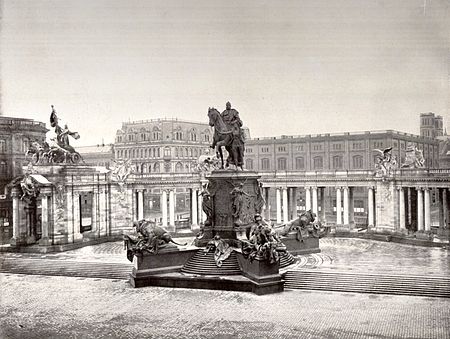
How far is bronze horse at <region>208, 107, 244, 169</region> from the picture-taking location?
→ 90.6 feet

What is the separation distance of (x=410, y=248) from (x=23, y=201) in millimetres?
30055

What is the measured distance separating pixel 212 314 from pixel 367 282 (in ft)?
26.7

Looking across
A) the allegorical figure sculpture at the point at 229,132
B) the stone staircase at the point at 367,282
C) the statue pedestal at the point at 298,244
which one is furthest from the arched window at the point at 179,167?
the stone staircase at the point at 367,282

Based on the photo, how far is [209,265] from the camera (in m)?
24.7

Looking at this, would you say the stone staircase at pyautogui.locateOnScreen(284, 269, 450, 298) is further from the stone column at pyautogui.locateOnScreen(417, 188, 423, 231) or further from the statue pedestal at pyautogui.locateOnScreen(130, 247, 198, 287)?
the stone column at pyautogui.locateOnScreen(417, 188, 423, 231)

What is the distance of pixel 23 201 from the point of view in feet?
122

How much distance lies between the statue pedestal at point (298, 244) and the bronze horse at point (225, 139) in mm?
6540

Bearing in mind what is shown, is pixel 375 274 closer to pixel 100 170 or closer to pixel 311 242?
pixel 311 242

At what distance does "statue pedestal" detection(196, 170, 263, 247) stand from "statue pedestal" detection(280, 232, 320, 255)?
428 cm

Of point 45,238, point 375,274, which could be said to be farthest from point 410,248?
point 45,238

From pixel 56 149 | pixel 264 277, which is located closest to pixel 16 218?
pixel 56 149

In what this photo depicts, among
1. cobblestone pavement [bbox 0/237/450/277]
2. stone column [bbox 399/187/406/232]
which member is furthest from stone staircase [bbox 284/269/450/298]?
stone column [bbox 399/187/406/232]

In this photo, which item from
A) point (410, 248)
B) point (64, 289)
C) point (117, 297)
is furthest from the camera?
point (410, 248)

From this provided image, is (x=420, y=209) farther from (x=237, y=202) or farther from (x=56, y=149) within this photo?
(x=56, y=149)
